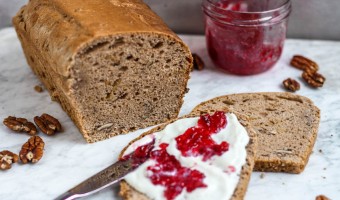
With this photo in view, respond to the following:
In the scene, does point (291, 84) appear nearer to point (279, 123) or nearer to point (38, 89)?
point (279, 123)

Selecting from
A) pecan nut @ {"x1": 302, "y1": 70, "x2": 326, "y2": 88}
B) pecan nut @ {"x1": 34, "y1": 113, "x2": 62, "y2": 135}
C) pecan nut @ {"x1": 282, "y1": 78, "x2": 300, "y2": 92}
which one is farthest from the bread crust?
pecan nut @ {"x1": 302, "y1": 70, "x2": 326, "y2": 88}

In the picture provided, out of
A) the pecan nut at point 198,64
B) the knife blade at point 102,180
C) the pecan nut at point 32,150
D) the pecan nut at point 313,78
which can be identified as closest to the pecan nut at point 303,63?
the pecan nut at point 313,78

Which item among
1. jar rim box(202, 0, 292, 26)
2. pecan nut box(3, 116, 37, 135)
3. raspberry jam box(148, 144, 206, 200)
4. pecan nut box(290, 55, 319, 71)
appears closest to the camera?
raspberry jam box(148, 144, 206, 200)

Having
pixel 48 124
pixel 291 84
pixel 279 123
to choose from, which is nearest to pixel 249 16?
pixel 291 84

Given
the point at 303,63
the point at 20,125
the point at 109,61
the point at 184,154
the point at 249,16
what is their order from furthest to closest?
the point at 303,63, the point at 249,16, the point at 20,125, the point at 109,61, the point at 184,154

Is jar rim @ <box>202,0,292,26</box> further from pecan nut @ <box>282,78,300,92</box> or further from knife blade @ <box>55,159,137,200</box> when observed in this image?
knife blade @ <box>55,159,137,200</box>
